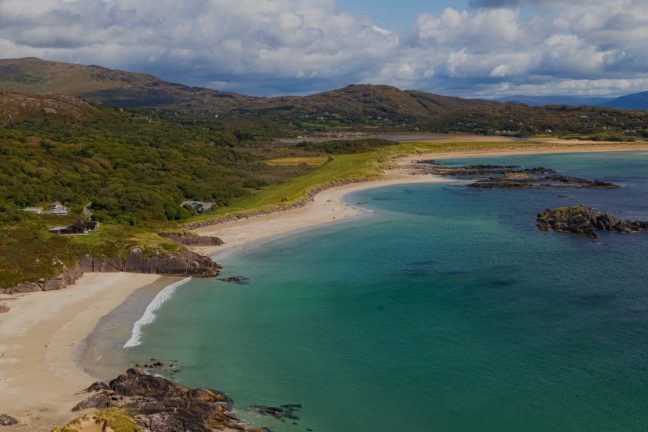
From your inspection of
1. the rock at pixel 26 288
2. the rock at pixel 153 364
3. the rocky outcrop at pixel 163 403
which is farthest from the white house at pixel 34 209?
the rocky outcrop at pixel 163 403

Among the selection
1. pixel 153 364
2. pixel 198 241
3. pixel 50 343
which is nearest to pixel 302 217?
pixel 198 241

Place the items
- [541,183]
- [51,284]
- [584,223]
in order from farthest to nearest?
[541,183], [584,223], [51,284]

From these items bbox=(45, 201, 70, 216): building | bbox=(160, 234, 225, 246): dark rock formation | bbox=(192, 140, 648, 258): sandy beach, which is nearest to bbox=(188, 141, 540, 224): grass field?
bbox=(192, 140, 648, 258): sandy beach

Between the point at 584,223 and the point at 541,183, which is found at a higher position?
the point at 541,183

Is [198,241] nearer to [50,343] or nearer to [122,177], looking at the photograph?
[50,343]

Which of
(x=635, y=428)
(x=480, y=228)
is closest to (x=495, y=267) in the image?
(x=480, y=228)

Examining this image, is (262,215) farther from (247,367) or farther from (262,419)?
(262,419)
